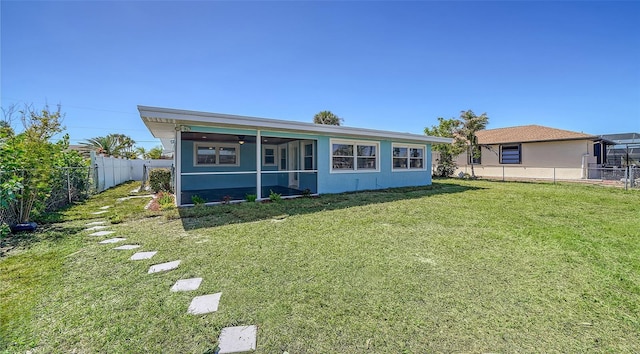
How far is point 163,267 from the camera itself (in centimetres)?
337

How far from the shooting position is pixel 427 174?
1339 cm

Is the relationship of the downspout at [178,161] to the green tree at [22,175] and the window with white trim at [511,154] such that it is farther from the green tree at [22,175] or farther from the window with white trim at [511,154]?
the window with white trim at [511,154]

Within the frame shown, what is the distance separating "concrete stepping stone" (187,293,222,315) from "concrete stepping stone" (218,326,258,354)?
37cm

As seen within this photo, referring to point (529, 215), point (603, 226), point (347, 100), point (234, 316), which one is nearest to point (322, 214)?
point (234, 316)

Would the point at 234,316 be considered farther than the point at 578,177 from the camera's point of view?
No

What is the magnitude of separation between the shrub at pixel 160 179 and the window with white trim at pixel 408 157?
9642 mm

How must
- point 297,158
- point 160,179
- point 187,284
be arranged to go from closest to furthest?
point 187,284 < point 160,179 < point 297,158

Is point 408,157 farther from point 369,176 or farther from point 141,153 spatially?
point 141,153

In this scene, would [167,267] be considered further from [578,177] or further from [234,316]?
[578,177]

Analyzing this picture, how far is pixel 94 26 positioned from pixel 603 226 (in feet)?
47.4

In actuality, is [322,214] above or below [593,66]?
below

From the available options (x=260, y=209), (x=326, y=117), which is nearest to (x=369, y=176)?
(x=260, y=209)

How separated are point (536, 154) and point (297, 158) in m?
16.9

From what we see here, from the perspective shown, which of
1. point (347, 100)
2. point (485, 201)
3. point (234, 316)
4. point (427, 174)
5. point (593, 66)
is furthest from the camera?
point (347, 100)
